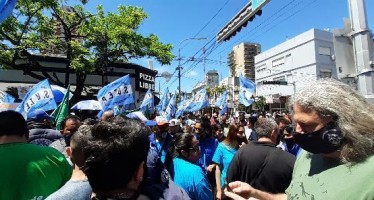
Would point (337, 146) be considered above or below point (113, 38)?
below

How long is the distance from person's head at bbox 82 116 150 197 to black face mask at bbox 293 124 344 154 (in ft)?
3.03

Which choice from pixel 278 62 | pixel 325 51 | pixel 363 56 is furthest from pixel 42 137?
pixel 278 62

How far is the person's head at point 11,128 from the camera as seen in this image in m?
3.00

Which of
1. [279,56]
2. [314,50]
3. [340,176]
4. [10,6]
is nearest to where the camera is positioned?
[340,176]

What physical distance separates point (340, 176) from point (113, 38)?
15261mm

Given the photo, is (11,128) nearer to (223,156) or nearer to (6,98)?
(223,156)

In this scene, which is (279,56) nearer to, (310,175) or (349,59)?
(349,59)

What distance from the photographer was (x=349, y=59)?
18.5 feet

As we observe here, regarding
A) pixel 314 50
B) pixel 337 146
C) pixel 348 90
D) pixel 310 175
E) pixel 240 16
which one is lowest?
pixel 310 175

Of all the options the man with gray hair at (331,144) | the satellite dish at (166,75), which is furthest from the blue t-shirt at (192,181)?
the satellite dish at (166,75)

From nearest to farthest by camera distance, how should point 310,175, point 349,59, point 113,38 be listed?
point 310,175 < point 349,59 < point 113,38

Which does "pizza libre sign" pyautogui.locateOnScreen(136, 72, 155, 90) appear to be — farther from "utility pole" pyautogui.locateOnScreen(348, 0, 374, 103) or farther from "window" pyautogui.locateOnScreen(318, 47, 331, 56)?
"window" pyautogui.locateOnScreen(318, 47, 331, 56)

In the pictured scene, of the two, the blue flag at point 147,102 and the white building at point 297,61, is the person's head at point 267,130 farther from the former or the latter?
the white building at point 297,61

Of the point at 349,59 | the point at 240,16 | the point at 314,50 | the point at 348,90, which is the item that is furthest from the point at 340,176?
the point at 314,50
